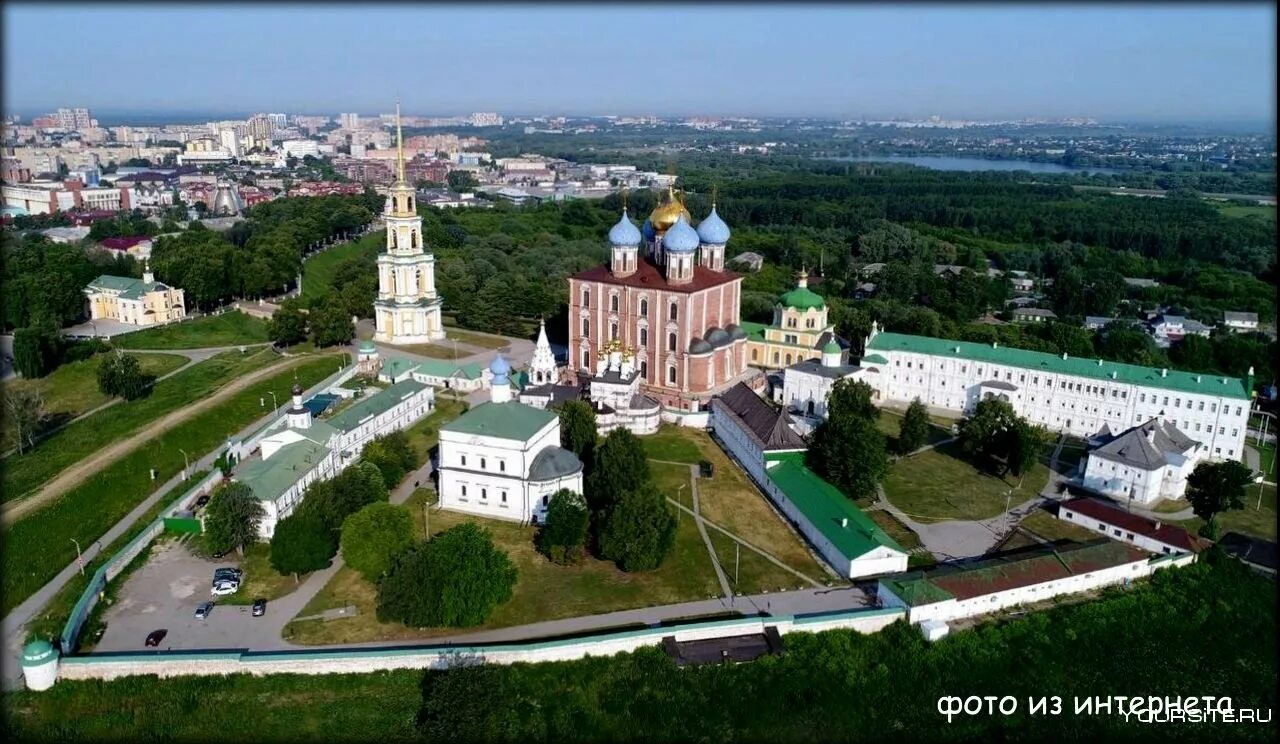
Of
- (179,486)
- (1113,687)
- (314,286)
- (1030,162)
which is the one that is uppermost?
(1030,162)

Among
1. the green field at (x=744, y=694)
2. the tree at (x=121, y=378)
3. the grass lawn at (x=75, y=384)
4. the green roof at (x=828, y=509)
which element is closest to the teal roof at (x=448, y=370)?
the tree at (x=121, y=378)

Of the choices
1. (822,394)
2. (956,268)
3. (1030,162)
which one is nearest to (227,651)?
(822,394)

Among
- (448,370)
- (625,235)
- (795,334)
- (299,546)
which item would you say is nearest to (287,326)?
(448,370)

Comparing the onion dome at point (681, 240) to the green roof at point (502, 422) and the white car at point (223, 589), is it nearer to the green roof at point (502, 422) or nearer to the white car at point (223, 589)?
the green roof at point (502, 422)

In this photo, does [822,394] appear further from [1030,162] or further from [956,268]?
[1030,162]

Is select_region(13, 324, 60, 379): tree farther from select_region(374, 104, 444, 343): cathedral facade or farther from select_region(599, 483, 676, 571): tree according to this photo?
select_region(599, 483, 676, 571): tree
